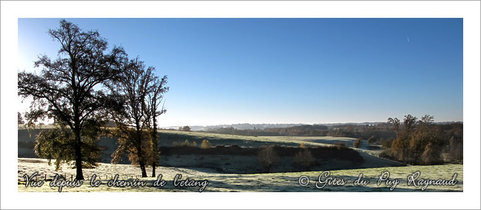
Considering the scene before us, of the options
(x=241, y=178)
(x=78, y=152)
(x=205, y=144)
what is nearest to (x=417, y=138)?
(x=241, y=178)

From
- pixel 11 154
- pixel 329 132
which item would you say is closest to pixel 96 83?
pixel 11 154

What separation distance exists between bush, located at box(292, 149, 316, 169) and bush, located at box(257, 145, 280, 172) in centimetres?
135

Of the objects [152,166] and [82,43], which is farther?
[152,166]

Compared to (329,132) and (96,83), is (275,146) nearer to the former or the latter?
(329,132)

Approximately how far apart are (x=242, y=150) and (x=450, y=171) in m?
12.2

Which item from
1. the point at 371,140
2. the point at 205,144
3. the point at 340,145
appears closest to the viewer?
the point at 371,140

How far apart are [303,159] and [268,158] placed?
2.49 meters

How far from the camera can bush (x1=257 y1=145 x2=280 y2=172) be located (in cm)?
1831

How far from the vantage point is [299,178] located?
12.0 meters

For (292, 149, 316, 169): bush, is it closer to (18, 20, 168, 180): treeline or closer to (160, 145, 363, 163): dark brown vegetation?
(160, 145, 363, 163): dark brown vegetation

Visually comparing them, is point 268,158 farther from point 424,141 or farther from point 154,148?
point 424,141

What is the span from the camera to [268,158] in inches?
735

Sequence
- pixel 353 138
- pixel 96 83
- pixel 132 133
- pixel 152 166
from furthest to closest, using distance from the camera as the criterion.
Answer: pixel 353 138 < pixel 152 166 < pixel 132 133 < pixel 96 83

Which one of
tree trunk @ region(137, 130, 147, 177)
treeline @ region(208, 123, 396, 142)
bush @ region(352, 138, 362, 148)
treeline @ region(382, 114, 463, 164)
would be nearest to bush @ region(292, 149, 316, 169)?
treeline @ region(208, 123, 396, 142)
